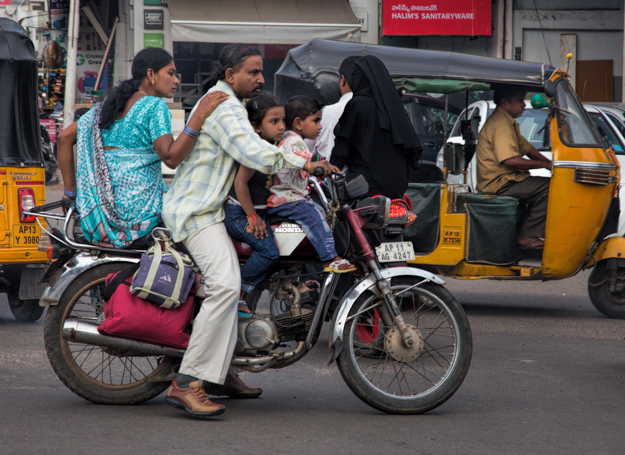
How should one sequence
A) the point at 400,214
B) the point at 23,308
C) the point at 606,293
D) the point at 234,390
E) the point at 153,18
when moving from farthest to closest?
the point at 153,18
the point at 606,293
the point at 23,308
the point at 400,214
the point at 234,390

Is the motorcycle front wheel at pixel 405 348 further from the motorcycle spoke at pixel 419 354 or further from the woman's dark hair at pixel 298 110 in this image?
the woman's dark hair at pixel 298 110

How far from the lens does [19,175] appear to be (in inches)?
243

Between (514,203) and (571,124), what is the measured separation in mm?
840

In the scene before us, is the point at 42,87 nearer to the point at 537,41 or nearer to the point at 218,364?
the point at 537,41

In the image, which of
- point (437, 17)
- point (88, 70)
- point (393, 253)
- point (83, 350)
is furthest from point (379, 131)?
point (88, 70)

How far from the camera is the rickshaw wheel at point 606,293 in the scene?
7059 millimetres

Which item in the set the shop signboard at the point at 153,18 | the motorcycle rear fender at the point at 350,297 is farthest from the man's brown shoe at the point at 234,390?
the shop signboard at the point at 153,18

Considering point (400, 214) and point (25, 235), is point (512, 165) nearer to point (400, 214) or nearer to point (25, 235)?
point (400, 214)

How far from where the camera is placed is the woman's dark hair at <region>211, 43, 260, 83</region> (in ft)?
12.7

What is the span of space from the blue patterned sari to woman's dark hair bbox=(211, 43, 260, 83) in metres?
0.53

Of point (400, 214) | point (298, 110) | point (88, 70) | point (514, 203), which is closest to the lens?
point (298, 110)

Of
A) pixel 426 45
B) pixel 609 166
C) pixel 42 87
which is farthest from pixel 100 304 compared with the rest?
pixel 426 45

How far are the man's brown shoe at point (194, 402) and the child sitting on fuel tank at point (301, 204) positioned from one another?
88 centimetres

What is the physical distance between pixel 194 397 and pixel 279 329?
0.55 m
